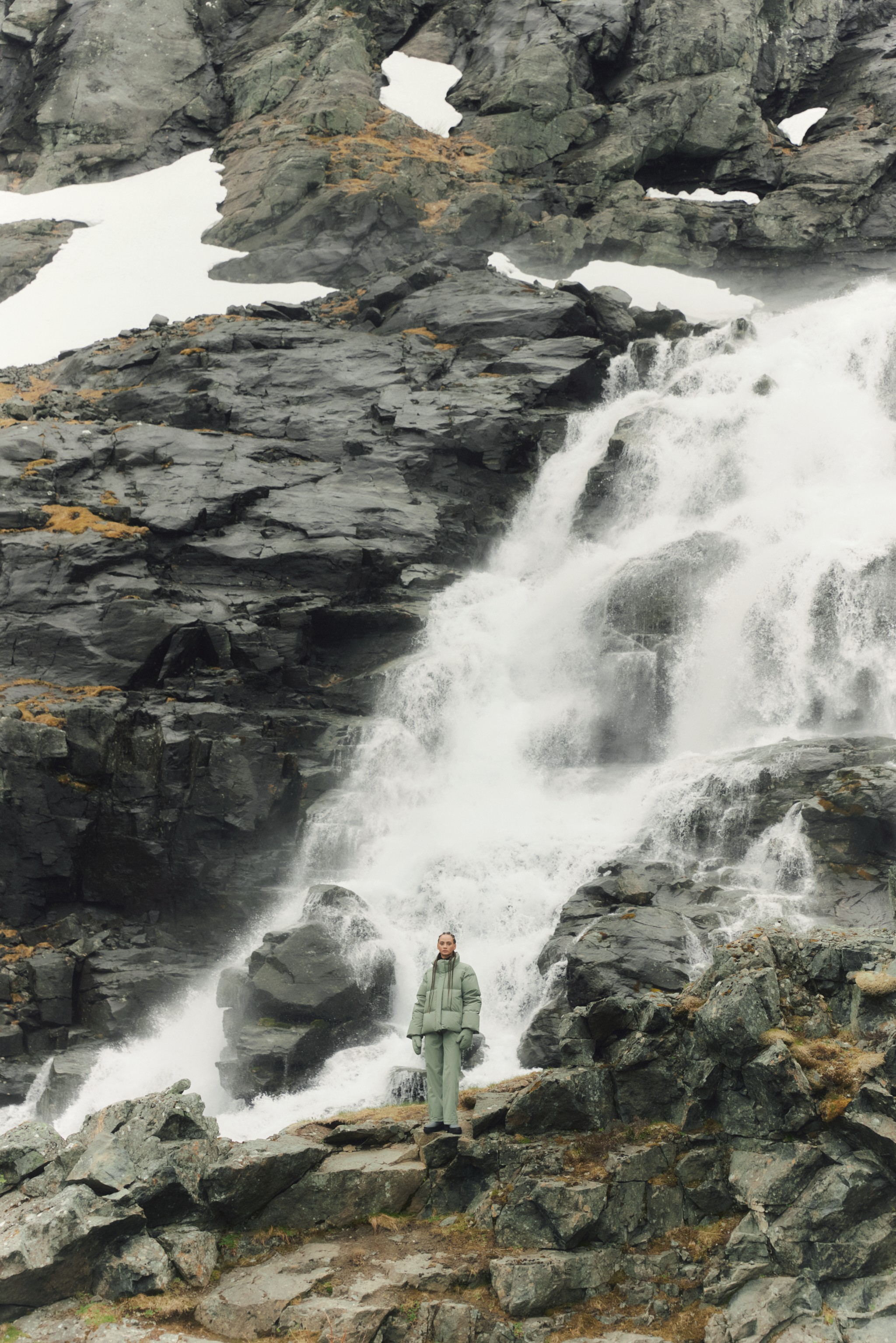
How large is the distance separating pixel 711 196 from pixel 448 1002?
39.9m

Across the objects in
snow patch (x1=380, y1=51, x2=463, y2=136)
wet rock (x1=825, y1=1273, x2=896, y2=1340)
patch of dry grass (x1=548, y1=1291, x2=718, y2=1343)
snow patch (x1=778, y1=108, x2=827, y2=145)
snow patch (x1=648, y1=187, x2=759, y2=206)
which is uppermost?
snow patch (x1=380, y1=51, x2=463, y2=136)

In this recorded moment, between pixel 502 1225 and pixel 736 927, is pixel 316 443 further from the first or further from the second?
pixel 502 1225

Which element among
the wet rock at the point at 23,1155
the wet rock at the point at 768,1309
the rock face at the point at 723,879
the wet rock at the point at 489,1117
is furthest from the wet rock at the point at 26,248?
the wet rock at the point at 768,1309

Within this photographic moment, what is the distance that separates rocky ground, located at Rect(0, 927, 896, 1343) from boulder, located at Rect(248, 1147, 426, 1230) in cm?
2

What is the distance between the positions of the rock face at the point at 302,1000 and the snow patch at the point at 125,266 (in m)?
25.7

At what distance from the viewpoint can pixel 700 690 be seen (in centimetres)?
2012

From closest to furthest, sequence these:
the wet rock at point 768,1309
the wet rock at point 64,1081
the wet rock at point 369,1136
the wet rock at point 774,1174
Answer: the wet rock at point 768,1309
the wet rock at point 774,1174
the wet rock at point 369,1136
the wet rock at point 64,1081

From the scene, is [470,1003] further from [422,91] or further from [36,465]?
[422,91]

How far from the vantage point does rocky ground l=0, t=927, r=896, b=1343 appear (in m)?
6.60

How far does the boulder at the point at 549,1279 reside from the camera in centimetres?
683

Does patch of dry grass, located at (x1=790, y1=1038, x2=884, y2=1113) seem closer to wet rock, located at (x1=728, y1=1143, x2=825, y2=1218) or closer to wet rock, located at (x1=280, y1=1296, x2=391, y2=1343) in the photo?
wet rock, located at (x1=728, y1=1143, x2=825, y2=1218)

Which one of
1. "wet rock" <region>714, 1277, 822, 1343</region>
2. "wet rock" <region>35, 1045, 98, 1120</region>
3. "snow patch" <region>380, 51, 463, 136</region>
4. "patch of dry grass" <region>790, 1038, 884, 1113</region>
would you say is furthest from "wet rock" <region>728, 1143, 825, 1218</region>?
"snow patch" <region>380, 51, 463, 136</region>

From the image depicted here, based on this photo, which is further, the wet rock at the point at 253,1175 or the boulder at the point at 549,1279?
the wet rock at the point at 253,1175

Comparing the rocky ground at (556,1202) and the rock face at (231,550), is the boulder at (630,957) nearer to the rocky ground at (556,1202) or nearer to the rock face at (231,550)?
the rocky ground at (556,1202)
